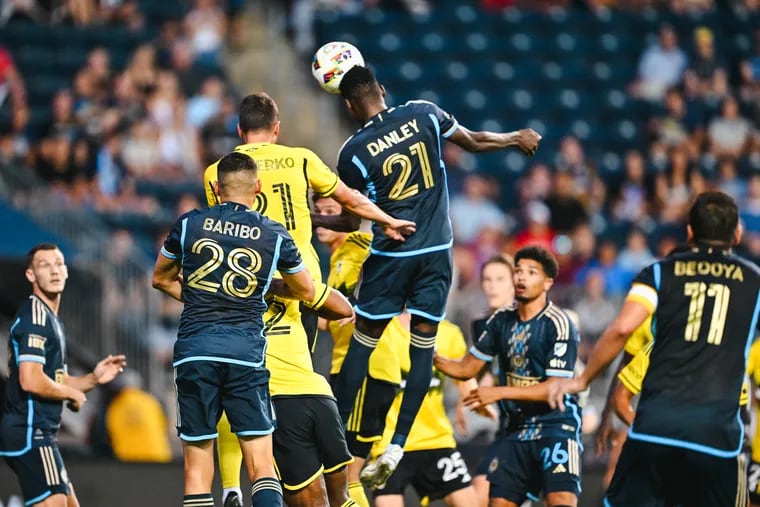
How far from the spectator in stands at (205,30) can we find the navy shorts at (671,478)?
12.5m

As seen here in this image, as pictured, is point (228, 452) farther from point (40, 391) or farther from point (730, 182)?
point (730, 182)

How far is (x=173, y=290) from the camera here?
862cm

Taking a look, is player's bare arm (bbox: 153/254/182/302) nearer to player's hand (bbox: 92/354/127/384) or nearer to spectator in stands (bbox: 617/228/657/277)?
player's hand (bbox: 92/354/127/384)

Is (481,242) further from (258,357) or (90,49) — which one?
(258,357)

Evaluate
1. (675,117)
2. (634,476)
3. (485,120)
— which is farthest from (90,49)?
(634,476)

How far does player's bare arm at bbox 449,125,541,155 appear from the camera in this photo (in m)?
9.56

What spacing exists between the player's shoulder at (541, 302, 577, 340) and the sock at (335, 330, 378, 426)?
1175mm

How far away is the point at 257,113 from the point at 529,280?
7.23ft

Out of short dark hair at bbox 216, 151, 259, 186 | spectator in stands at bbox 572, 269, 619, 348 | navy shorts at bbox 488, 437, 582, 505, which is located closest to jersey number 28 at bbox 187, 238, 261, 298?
short dark hair at bbox 216, 151, 259, 186

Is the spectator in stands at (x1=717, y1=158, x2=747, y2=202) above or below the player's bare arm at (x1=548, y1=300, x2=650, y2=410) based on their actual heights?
above

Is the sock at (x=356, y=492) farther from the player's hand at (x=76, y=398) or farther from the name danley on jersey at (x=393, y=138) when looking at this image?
the name danley on jersey at (x=393, y=138)

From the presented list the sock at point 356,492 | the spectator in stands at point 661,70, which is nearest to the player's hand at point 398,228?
the sock at point 356,492

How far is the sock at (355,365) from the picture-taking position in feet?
31.5

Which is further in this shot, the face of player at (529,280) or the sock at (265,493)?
the face of player at (529,280)
